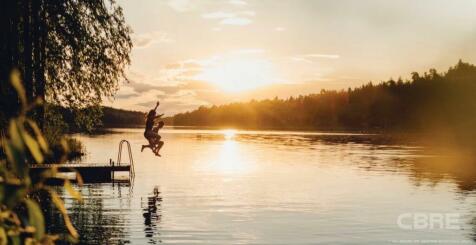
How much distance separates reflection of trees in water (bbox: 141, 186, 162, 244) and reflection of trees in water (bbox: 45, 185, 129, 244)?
75cm

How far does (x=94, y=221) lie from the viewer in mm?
19875

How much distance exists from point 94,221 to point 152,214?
2603 millimetres

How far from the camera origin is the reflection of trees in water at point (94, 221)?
17.4 m

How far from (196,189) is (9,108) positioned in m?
17.1

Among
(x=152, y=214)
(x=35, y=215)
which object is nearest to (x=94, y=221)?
(x=152, y=214)

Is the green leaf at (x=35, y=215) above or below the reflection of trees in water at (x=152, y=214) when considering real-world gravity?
above

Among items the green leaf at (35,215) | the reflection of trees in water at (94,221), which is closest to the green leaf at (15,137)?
the green leaf at (35,215)

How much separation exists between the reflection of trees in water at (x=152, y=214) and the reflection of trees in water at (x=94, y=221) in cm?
75

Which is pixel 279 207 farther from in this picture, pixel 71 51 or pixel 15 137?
pixel 15 137

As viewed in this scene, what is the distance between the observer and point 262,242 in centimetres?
1742

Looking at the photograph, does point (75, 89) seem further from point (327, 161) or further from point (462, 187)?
point (327, 161)

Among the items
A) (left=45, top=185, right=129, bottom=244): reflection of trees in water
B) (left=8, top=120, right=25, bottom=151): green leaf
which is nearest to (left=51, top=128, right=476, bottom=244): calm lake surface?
(left=45, top=185, right=129, bottom=244): reflection of trees in water

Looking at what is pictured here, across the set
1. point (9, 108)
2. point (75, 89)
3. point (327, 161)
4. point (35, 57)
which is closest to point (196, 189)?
point (75, 89)

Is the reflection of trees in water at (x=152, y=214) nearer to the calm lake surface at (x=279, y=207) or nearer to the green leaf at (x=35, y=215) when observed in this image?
the calm lake surface at (x=279, y=207)
